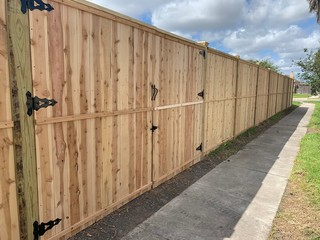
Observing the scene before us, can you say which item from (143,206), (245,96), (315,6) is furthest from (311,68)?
(143,206)

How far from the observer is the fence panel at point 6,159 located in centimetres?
202

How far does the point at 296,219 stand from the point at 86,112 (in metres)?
2.93

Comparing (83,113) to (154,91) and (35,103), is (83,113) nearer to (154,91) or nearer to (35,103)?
(35,103)

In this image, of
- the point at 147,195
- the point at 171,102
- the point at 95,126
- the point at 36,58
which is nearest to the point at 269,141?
the point at 171,102

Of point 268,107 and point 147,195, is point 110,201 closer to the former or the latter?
point 147,195

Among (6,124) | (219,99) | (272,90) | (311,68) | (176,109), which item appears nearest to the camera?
(6,124)

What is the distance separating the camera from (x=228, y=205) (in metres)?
3.70

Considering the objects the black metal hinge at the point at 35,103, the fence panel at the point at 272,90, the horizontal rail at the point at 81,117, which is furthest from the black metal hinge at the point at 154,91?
the fence panel at the point at 272,90

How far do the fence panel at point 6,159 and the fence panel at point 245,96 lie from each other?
6.71 meters

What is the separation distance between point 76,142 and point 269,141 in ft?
22.4

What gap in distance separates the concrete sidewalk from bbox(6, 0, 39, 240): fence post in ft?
3.55

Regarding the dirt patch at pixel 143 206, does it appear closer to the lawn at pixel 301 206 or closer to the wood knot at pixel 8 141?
the wood knot at pixel 8 141

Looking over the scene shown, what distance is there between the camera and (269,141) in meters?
8.07

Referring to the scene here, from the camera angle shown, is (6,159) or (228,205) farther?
(228,205)
